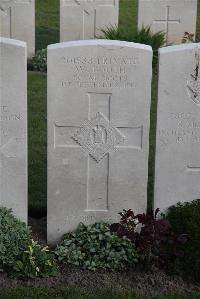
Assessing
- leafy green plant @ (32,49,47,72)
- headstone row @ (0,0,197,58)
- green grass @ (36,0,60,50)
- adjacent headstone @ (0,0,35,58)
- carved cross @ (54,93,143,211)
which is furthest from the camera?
green grass @ (36,0,60,50)

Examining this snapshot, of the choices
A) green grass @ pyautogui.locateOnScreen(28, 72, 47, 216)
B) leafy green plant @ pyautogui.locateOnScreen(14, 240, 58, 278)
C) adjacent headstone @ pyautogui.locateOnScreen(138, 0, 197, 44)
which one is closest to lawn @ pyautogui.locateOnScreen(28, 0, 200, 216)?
green grass @ pyautogui.locateOnScreen(28, 72, 47, 216)

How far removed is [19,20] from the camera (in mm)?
12219

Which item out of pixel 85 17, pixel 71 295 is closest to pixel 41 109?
pixel 85 17

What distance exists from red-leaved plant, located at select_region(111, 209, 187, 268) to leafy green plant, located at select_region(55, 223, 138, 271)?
7cm

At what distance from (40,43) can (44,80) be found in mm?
2721

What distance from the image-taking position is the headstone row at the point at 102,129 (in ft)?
18.6

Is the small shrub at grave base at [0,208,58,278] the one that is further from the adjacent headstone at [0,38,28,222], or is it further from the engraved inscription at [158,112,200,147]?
the engraved inscription at [158,112,200,147]

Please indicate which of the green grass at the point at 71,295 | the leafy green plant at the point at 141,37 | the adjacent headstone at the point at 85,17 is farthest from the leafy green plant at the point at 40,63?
the green grass at the point at 71,295

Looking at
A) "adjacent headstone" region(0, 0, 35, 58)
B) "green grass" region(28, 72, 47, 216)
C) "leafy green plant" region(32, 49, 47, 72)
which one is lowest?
"green grass" region(28, 72, 47, 216)

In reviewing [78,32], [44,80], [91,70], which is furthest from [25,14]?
[91,70]

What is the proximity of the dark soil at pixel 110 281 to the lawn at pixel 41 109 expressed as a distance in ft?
3.98

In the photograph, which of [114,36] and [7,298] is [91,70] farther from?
[114,36]

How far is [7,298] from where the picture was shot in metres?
5.21

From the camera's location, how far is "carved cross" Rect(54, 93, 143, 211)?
5820mm
